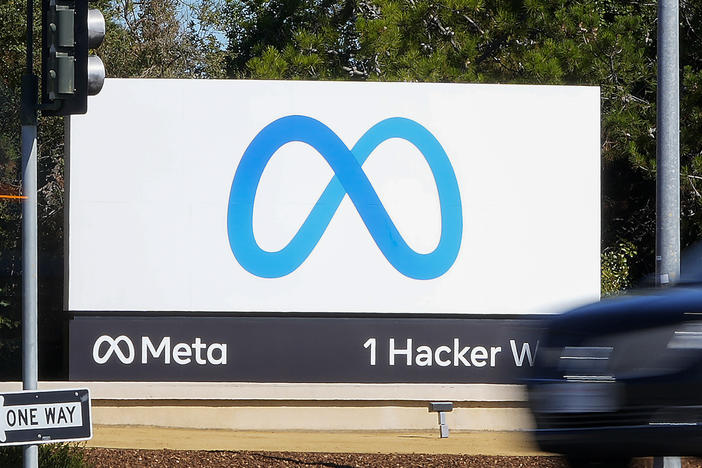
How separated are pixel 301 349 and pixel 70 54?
23.0 feet

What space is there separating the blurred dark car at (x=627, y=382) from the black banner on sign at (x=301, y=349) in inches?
309

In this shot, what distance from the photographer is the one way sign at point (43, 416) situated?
7242 mm

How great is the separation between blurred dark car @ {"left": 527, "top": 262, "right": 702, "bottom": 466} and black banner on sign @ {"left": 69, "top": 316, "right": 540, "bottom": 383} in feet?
25.8

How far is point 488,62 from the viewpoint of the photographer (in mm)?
23672

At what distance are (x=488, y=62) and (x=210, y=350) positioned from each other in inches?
469

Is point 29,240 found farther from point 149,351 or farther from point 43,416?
point 149,351

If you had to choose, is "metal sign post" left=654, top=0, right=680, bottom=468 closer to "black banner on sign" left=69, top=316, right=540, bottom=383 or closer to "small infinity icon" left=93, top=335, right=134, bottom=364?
"black banner on sign" left=69, top=316, right=540, bottom=383

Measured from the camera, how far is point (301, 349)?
1400 centimetres

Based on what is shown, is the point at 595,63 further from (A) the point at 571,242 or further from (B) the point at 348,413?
(B) the point at 348,413

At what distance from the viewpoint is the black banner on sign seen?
45.5 ft

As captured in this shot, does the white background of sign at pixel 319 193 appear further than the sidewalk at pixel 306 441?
Yes

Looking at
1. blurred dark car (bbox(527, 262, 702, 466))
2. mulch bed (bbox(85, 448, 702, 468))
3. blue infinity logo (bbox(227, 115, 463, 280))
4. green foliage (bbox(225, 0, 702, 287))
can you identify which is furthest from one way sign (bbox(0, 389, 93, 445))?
green foliage (bbox(225, 0, 702, 287))

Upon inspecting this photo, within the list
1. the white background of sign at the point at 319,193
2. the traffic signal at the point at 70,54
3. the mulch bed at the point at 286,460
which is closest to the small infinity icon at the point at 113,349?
the white background of sign at the point at 319,193

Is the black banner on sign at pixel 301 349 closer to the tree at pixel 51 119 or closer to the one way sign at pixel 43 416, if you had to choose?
the tree at pixel 51 119
